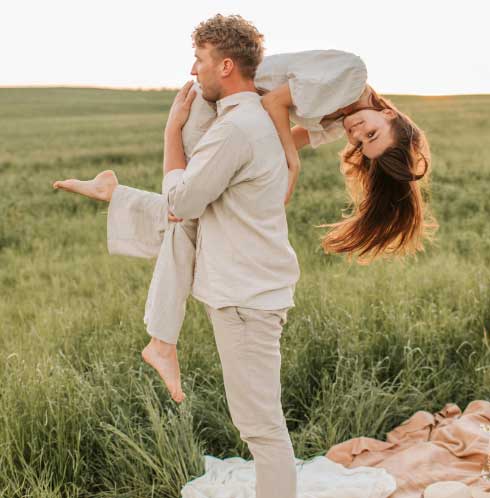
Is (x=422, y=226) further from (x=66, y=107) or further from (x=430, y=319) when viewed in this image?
(x=66, y=107)

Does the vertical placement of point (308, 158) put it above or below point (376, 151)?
below

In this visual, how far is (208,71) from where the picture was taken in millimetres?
2768

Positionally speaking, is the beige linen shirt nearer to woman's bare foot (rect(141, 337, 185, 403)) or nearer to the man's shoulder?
the man's shoulder

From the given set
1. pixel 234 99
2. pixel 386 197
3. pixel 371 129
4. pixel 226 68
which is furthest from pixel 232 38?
pixel 386 197

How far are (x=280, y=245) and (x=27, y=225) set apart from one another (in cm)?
787

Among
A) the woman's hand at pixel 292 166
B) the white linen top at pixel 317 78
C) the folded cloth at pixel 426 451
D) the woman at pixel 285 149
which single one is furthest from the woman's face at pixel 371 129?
the folded cloth at pixel 426 451

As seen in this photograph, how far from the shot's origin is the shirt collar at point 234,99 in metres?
2.79

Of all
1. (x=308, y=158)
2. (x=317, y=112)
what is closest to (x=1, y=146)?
(x=308, y=158)

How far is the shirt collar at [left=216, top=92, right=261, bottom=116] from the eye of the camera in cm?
279

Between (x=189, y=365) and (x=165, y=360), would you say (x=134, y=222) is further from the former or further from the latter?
(x=189, y=365)

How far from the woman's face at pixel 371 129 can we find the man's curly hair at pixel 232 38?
1.57 feet

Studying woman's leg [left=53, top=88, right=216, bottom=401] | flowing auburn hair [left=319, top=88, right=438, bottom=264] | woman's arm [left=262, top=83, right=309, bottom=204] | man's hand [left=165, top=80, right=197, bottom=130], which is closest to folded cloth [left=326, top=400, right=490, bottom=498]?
flowing auburn hair [left=319, top=88, right=438, bottom=264]

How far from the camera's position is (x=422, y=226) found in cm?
339

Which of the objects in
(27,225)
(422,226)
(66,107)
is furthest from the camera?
(66,107)
